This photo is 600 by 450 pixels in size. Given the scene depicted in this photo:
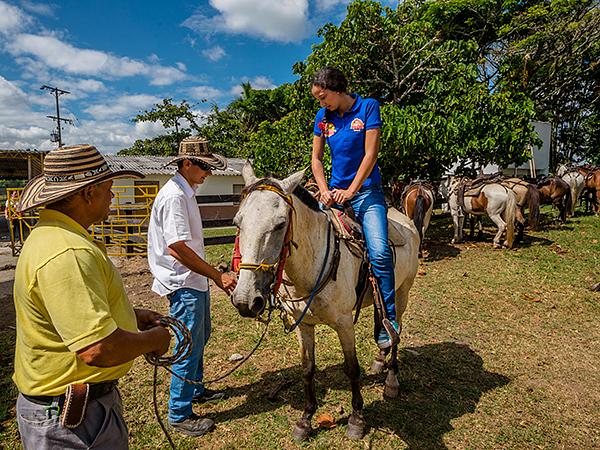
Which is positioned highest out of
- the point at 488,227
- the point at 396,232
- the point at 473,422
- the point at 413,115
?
the point at 413,115

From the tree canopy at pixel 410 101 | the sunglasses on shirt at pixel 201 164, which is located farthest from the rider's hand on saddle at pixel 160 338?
the tree canopy at pixel 410 101

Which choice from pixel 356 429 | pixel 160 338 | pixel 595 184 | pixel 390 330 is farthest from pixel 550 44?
pixel 160 338

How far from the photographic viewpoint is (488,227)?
13.9m

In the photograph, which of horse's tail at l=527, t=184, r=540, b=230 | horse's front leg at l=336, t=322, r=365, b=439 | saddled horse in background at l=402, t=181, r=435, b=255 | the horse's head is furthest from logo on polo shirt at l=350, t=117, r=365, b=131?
horse's tail at l=527, t=184, r=540, b=230

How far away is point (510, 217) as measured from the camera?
998cm

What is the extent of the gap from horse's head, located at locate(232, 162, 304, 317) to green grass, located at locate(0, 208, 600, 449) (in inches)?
70.5

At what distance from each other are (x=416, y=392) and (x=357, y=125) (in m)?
2.85

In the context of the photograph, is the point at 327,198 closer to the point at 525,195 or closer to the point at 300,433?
the point at 300,433

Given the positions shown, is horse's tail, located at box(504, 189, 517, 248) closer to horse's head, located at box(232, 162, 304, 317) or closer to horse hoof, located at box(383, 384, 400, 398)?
horse hoof, located at box(383, 384, 400, 398)

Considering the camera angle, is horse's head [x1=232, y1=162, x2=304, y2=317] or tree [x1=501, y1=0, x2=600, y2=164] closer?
horse's head [x1=232, y1=162, x2=304, y2=317]

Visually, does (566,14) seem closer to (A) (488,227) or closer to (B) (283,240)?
(A) (488,227)

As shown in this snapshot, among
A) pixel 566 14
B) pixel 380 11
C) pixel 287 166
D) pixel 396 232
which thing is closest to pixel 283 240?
pixel 396 232

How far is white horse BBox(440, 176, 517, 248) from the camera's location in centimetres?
1010

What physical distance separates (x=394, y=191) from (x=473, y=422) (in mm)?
9230
